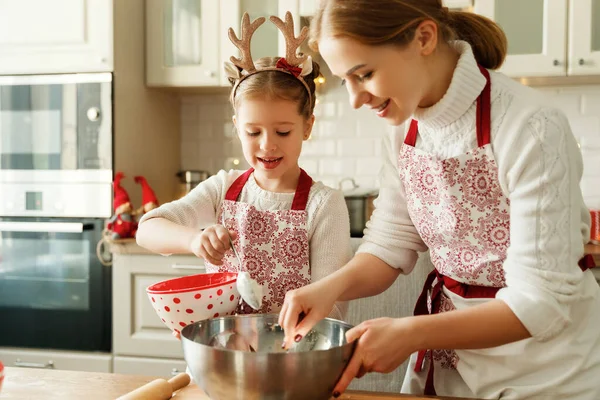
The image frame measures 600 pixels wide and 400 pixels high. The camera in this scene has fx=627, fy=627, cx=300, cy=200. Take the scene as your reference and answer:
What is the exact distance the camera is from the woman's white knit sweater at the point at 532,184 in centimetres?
94

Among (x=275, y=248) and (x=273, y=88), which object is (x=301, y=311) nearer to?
(x=275, y=248)

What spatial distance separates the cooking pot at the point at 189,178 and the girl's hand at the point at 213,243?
1828mm

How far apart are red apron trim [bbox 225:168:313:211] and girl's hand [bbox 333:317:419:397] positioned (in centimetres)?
57

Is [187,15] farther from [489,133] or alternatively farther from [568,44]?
[489,133]

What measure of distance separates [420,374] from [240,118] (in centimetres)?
65

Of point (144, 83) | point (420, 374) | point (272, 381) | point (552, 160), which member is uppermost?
point (144, 83)

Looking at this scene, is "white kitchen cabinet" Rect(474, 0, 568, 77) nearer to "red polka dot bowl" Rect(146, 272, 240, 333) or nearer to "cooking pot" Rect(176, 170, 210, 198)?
"cooking pot" Rect(176, 170, 210, 198)

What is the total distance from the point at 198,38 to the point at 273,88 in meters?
1.64

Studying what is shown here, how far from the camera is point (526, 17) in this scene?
8.46ft

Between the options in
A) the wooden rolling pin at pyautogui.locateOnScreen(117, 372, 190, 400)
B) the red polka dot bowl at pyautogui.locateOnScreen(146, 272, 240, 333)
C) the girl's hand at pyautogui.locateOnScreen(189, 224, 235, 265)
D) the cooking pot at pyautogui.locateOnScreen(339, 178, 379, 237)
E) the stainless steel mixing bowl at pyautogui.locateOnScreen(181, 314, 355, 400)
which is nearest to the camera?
the stainless steel mixing bowl at pyautogui.locateOnScreen(181, 314, 355, 400)

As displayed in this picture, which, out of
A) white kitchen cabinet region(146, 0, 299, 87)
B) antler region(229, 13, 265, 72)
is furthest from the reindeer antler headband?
white kitchen cabinet region(146, 0, 299, 87)

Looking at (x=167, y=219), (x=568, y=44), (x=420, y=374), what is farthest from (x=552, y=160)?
(x=568, y=44)

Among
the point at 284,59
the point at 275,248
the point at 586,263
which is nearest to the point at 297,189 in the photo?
the point at 275,248

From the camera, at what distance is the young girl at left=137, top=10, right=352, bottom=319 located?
53.0 inches
